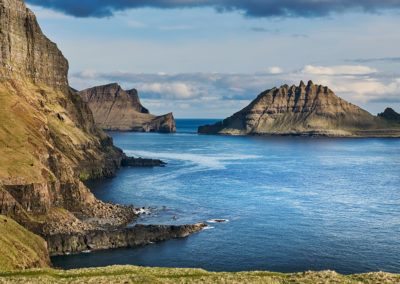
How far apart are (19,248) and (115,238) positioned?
78.8 ft

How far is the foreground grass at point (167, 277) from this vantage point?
170ft

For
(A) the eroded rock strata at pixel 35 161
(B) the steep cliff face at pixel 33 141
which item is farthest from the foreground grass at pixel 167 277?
(B) the steep cliff face at pixel 33 141

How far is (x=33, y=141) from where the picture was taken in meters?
115

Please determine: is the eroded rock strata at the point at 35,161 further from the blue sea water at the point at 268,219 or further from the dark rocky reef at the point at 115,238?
the blue sea water at the point at 268,219

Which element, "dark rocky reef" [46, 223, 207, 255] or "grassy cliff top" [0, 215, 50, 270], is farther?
"dark rocky reef" [46, 223, 207, 255]

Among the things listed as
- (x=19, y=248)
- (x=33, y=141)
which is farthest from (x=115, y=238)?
(x=33, y=141)

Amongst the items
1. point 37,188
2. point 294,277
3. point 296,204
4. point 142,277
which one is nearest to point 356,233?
point 296,204

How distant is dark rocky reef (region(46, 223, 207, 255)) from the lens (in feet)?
279

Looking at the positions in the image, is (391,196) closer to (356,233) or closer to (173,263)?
(356,233)

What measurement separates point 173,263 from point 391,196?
92.0m

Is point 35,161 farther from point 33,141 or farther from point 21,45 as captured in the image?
point 21,45

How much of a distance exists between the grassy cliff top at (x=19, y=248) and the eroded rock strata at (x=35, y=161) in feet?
33.6

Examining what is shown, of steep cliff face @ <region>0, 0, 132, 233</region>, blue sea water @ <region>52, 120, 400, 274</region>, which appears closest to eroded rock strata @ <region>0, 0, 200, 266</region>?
steep cliff face @ <region>0, 0, 132, 233</region>

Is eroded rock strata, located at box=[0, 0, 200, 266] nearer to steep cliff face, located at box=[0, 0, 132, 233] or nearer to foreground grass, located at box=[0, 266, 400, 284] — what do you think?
steep cliff face, located at box=[0, 0, 132, 233]
